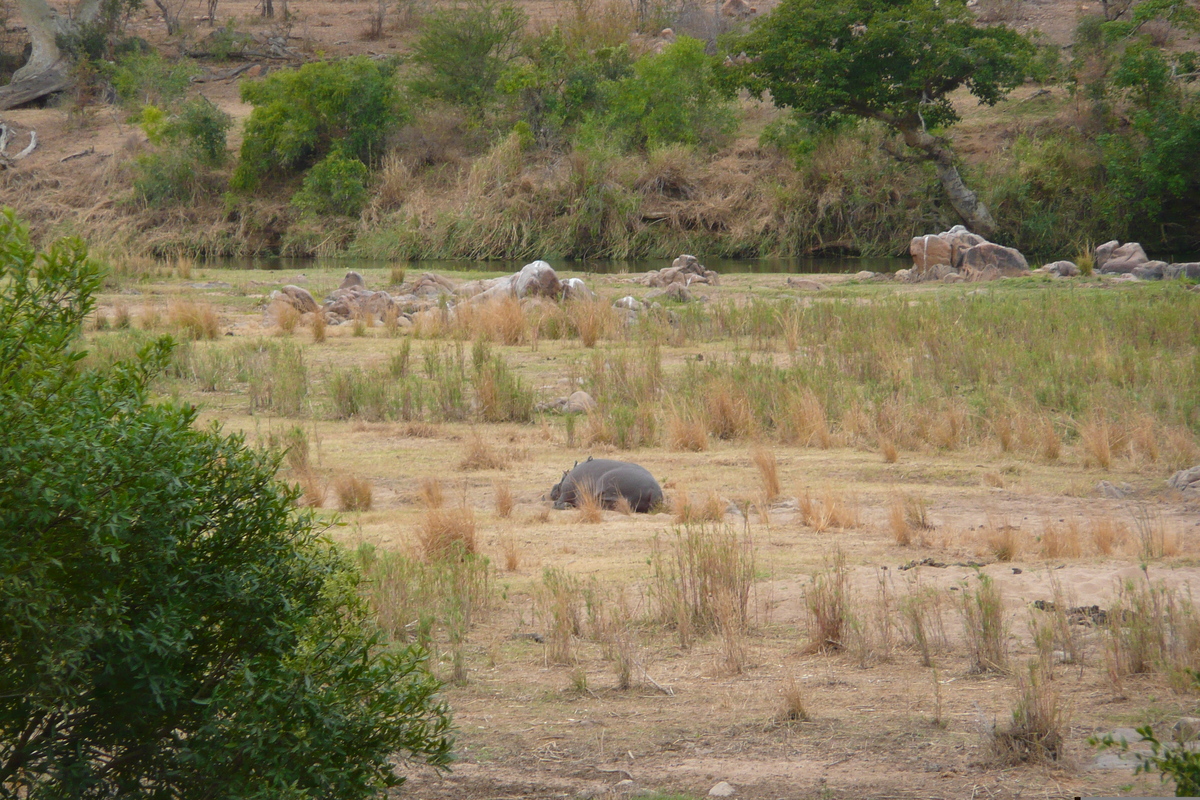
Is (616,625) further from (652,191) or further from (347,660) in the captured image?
(652,191)

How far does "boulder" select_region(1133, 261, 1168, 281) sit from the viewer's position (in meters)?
18.2

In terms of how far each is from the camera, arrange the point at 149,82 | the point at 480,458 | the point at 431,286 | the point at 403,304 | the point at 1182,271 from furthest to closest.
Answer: the point at 149,82
the point at 431,286
the point at 1182,271
the point at 403,304
the point at 480,458

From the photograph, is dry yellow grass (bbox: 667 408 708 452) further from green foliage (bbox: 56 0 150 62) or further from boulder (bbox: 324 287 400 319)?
green foliage (bbox: 56 0 150 62)

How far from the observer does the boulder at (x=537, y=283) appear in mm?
15805

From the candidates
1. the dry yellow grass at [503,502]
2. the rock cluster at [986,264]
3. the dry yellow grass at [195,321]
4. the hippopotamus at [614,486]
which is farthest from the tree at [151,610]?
the rock cluster at [986,264]

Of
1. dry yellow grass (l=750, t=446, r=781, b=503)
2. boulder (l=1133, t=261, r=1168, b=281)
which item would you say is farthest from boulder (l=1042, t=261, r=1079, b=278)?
dry yellow grass (l=750, t=446, r=781, b=503)

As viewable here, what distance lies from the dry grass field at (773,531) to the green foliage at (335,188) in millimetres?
18158

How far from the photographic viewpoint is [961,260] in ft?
63.2

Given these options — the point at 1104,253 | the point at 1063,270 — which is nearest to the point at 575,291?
the point at 1063,270

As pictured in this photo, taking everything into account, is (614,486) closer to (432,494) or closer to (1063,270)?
(432,494)

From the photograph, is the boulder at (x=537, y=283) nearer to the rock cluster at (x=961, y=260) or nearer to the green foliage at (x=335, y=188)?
the rock cluster at (x=961, y=260)

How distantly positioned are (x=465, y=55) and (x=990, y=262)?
2030 centimetres

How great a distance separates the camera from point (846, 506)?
22.5ft

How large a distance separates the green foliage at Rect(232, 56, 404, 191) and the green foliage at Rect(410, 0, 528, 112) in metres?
1.40
